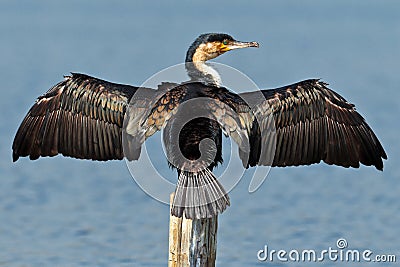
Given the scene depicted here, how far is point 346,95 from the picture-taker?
18531mm

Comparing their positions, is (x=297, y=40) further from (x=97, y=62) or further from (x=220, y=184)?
(x=220, y=184)

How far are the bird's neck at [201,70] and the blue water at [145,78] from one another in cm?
288

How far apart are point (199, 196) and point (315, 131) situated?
1.59 m

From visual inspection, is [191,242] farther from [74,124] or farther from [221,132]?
[74,124]

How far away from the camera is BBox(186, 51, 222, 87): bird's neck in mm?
7938

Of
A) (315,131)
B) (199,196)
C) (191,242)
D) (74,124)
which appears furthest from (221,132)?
(74,124)

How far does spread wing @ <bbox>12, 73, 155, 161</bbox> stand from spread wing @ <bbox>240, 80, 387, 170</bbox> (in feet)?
3.93

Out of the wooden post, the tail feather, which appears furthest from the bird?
the wooden post

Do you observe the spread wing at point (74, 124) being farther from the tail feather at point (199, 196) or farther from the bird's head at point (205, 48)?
the tail feather at point (199, 196)

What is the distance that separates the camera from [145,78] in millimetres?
18922

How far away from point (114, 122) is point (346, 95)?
10.9m

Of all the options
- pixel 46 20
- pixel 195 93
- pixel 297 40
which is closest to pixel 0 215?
pixel 195 93

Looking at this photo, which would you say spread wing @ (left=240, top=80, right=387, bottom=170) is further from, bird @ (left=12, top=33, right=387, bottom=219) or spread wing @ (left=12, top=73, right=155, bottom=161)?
spread wing @ (left=12, top=73, right=155, bottom=161)

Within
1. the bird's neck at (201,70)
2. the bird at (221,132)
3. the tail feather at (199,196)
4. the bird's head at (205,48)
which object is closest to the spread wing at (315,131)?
the bird at (221,132)
